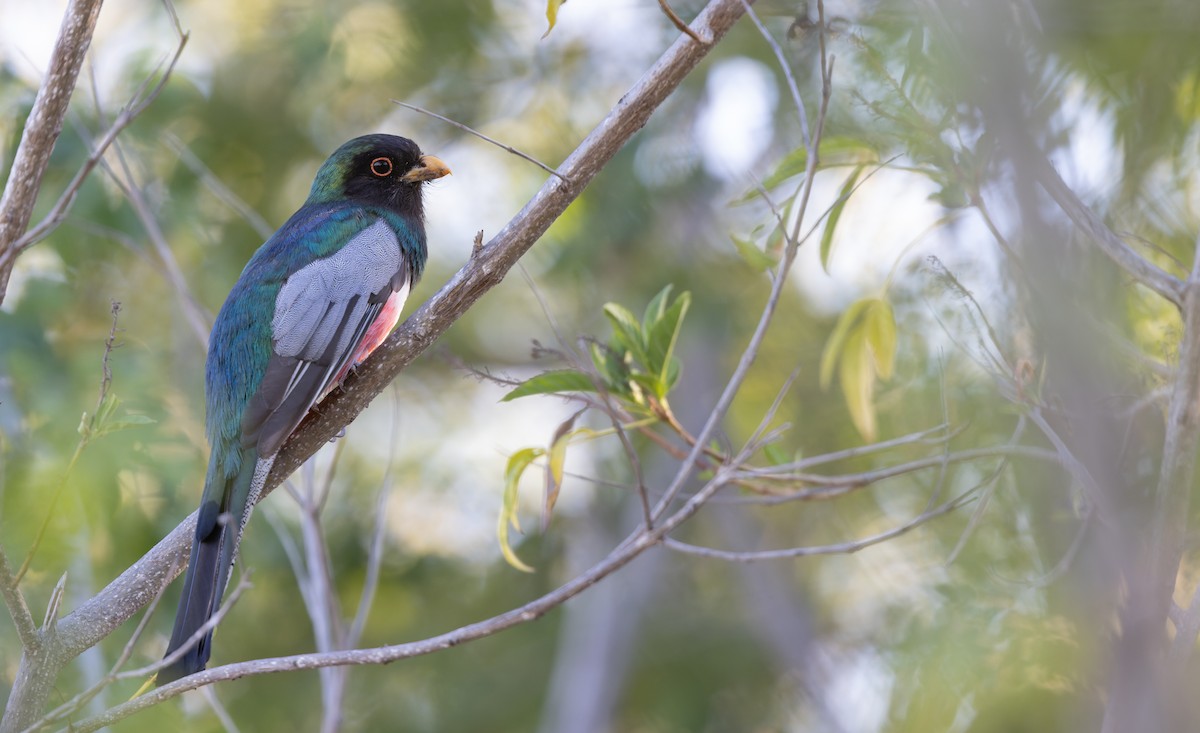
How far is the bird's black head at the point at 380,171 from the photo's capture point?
463 centimetres

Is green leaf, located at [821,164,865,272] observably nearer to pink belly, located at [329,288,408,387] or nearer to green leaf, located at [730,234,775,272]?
green leaf, located at [730,234,775,272]

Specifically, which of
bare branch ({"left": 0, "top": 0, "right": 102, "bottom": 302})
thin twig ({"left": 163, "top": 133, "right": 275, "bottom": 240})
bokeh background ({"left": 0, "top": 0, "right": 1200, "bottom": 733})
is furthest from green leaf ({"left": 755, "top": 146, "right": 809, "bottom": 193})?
thin twig ({"left": 163, "top": 133, "right": 275, "bottom": 240})

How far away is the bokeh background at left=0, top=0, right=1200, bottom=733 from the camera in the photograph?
3244 millimetres

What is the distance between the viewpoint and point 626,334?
10.7 feet

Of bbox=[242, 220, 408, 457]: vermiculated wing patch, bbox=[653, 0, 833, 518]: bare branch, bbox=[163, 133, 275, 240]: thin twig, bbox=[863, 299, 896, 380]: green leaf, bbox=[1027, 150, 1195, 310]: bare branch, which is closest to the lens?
bbox=[1027, 150, 1195, 310]: bare branch

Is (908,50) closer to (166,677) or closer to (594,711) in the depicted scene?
(166,677)

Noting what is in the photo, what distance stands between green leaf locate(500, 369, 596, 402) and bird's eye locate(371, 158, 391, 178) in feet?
5.80

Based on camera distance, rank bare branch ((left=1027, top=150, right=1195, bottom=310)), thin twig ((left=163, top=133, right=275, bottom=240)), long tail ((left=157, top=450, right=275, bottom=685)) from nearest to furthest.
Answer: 1. bare branch ((left=1027, top=150, right=1195, bottom=310))
2. long tail ((left=157, top=450, right=275, bottom=685))
3. thin twig ((left=163, top=133, right=275, bottom=240))

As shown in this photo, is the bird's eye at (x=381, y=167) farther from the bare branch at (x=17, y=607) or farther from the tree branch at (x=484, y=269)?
the bare branch at (x=17, y=607)

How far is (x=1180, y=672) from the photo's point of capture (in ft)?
5.42

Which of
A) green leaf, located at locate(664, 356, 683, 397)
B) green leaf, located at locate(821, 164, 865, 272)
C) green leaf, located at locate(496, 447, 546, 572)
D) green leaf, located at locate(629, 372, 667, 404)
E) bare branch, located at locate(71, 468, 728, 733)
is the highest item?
green leaf, located at locate(821, 164, 865, 272)

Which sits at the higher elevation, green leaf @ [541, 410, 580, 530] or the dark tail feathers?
green leaf @ [541, 410, 580, 530]

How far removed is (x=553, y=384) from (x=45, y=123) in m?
1.35

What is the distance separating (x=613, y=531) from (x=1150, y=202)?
15.7 feet
